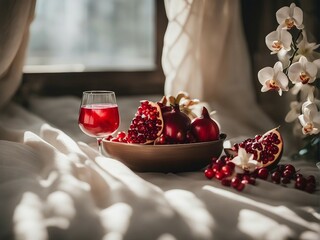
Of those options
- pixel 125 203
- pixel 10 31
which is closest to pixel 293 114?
pixel 125 203

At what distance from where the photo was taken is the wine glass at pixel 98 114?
55.7 inches

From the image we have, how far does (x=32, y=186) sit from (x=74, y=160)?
0.19 metres

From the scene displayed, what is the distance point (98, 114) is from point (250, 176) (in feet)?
1.60

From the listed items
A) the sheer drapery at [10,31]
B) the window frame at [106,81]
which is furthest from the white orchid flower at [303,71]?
the window frame at [106,81]

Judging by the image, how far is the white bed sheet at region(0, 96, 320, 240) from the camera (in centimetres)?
91

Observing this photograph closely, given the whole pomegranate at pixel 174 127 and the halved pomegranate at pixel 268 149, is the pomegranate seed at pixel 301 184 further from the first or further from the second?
the whole pomegranate at pixel 174 127

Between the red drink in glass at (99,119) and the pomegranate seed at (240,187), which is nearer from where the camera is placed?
the pomegranate seed at (240,187)

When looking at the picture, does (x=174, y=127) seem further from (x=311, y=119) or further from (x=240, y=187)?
(x=311, y=119)

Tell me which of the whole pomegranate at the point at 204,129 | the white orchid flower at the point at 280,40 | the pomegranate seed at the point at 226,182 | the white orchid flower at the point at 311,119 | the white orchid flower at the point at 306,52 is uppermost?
the white orchid flower at the point at 280,40

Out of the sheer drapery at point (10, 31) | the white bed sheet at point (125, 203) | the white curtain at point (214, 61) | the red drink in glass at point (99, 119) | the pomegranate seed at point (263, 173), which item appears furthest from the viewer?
the white curtain at point (214, 61)

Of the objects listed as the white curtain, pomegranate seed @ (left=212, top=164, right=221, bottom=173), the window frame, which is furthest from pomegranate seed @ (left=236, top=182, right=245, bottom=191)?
the window frame

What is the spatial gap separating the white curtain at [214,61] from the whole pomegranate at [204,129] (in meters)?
0.57

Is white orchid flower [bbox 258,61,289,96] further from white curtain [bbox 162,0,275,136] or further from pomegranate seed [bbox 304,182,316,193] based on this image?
white curtain [bbox 162,0,275,136]

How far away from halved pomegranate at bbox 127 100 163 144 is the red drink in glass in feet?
0.41
